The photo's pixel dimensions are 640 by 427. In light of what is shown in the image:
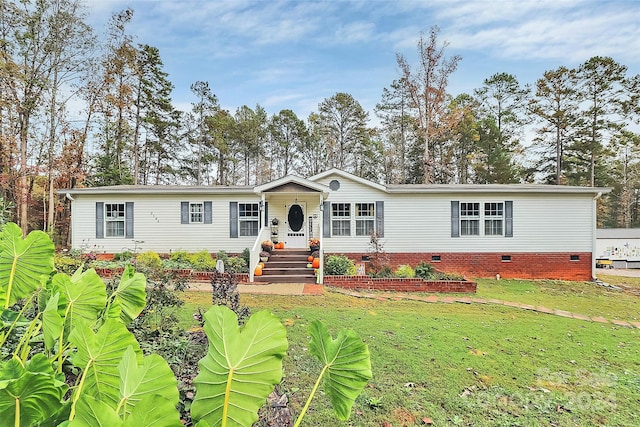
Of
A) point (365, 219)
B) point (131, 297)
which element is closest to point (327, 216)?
point (365, 219)

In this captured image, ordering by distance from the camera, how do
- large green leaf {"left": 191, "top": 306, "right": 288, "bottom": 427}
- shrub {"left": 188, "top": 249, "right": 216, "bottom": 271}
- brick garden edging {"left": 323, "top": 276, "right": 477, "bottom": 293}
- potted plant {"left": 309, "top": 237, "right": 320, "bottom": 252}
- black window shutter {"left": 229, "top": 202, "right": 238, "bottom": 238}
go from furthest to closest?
black window shutter {"left": 229, "top": 202, "right": 238, "bottom": 238} < potted plant {"left": 309, "top": 237, "right": 320, "bottom": 252} < shrub {"left": 188, "top": 249, "right": 216, "bottom": 271} < brick garden edging {"left": 323, "top": 276, "right": 477, "bottom": 293} < large green leaf {"left": 191, "top": 306, "right": 288, "bottom": 427}

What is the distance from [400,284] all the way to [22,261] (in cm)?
1001

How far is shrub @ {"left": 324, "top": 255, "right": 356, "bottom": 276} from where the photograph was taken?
36.8ft

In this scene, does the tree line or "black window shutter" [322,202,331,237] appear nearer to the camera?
"black window shutter" [322,202,331,237]

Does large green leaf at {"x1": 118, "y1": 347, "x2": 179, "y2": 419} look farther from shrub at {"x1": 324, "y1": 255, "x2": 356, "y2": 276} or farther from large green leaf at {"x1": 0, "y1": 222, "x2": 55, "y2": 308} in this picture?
shrub at {"x1": 324, "y1": 255, "x2": 356, "y2": 276}

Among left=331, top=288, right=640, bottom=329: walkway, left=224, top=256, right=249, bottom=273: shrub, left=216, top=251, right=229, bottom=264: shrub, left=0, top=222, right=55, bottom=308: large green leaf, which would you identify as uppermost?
A: left=0, top=222, right=55, bottom=308: large green leaf

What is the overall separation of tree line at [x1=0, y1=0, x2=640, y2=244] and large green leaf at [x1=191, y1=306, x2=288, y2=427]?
64.8 feet

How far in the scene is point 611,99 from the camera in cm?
2345

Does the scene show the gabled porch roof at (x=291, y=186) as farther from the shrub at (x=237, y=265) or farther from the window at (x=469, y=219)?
the window at (x=469, y=219)

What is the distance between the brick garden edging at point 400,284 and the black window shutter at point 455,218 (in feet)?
11.0

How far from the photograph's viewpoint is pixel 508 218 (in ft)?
43.5

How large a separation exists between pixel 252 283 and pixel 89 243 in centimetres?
759

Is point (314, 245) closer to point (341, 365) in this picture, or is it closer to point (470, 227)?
point (470, 227)

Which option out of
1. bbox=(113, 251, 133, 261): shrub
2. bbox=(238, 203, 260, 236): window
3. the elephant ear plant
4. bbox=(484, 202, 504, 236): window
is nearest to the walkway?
bbox=(484, 202, 504, 236): window
